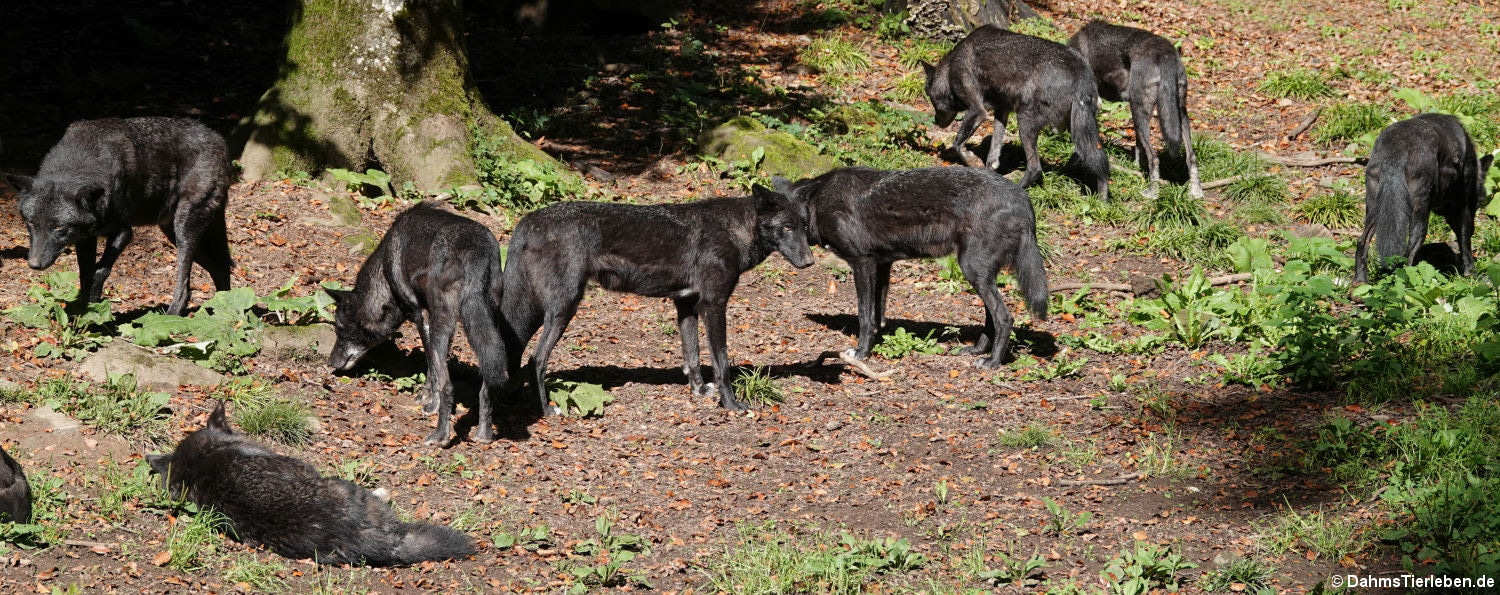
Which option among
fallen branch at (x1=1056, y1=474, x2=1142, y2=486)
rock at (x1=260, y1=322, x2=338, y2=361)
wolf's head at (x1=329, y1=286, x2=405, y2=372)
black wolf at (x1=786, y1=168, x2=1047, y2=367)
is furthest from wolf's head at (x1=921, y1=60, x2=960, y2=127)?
rock at (x1=260, y1=322, x2=338, y2=361)

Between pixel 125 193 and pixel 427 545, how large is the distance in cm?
396

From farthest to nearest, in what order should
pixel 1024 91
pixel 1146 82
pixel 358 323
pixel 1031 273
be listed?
pixel 1146 82 → pixel 1024 91 → pixel 1031 273 → pixel 358 323

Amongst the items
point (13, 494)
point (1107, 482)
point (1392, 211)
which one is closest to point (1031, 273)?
point (1107, 482)

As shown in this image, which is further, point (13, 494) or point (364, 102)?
point (364, 102)

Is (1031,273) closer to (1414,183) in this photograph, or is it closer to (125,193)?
(1414,183)

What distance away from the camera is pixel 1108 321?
1027 cm

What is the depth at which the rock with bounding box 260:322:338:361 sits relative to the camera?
8383 millimetres

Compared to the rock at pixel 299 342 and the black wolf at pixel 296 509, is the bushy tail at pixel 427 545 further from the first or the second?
the rock at pixel 299 342

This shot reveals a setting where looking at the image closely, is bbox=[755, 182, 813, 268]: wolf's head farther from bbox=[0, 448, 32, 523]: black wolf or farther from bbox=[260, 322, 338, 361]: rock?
bbox=[0, 448, 32, 523]: black wolf

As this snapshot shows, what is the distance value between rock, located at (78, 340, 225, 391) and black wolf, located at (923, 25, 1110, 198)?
8.22 meters

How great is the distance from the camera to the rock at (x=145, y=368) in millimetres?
7582

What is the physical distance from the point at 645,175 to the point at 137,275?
530 centimetres

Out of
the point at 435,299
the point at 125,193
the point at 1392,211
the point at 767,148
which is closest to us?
the point at 435,299

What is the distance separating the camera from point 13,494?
5859mm
